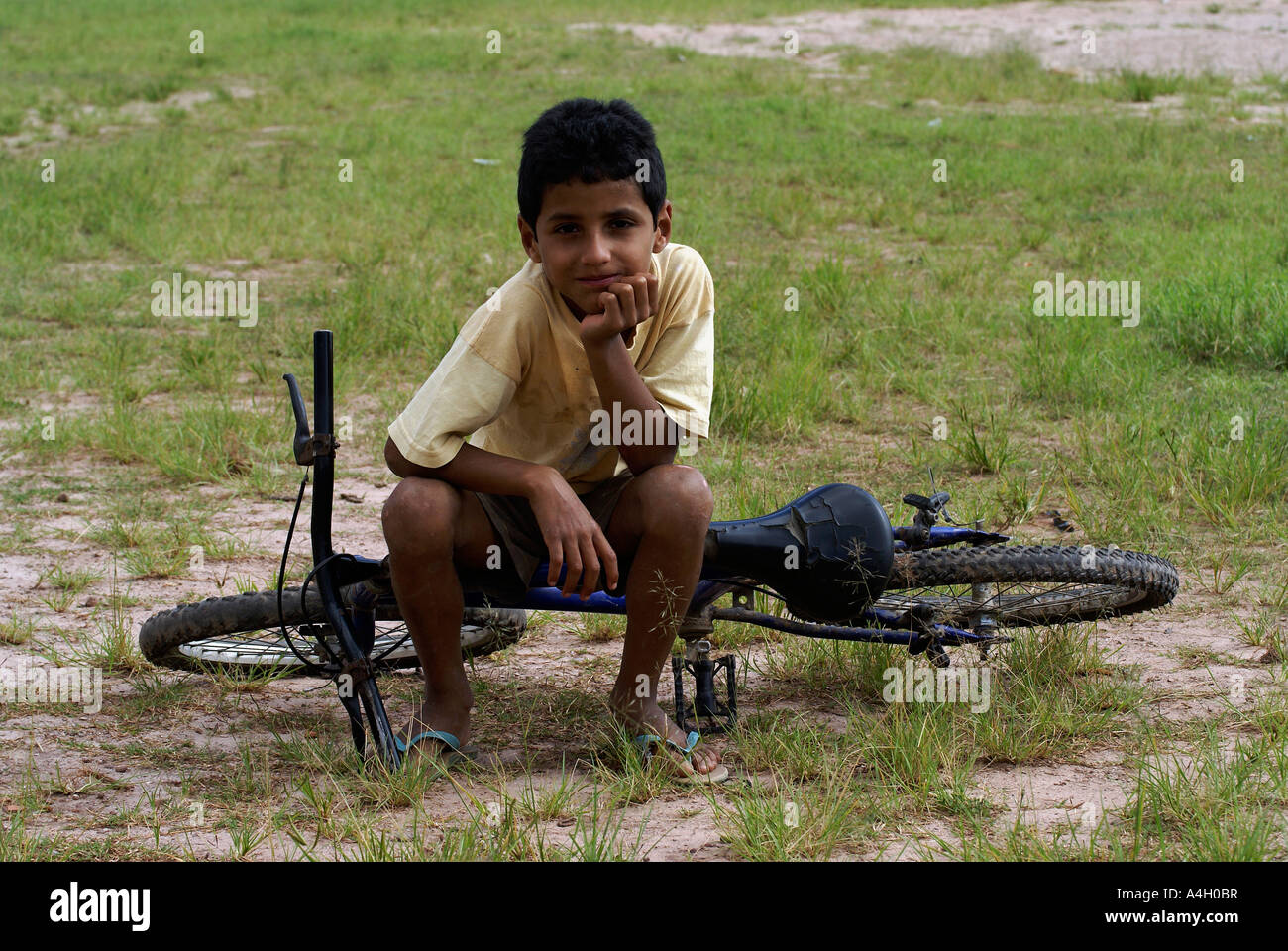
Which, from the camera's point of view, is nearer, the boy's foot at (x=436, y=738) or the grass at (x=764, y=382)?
the grass at (x=764, y=382)

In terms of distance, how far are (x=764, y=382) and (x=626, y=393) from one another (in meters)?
2.73

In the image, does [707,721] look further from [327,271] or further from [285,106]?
[285,106]

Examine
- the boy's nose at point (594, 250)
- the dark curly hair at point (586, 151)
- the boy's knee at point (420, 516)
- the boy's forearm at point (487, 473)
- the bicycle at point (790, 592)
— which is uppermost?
the dark curly hair at point (586, 151)

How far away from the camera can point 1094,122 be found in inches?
432

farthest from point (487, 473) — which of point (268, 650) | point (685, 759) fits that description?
point (268, 650)

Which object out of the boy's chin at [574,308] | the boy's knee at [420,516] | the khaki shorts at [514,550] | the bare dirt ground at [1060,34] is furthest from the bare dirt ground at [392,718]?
the bare dirt ground at [1060,34]

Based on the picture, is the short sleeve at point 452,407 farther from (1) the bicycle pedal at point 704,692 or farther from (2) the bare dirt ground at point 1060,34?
(2) the bare dirt ground at point 1060,34

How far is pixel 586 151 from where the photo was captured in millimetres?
2637

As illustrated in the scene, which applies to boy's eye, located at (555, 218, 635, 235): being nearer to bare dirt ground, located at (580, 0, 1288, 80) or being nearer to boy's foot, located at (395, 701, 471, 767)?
boy's foot, located at (395, 701, 471, 767)

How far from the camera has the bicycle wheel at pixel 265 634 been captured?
3117 millimetres

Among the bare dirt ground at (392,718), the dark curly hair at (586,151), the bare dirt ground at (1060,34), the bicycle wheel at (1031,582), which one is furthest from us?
the bare dirt ground at (1060,34)

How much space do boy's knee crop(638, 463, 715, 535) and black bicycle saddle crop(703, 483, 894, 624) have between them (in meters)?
0.16

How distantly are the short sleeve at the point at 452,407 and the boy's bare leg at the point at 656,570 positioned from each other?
1.08ft
